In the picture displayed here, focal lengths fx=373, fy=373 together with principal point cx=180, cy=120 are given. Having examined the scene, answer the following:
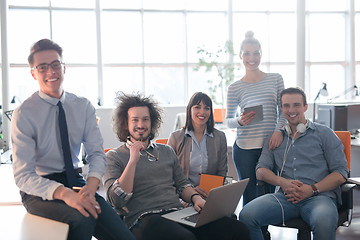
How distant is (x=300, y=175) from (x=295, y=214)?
0.30 metres

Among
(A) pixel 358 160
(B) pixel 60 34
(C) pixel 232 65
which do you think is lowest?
(A) pixel 358 160

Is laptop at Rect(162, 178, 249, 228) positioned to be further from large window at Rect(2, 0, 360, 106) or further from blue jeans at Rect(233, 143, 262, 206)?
large window at Rect(2, 0, 360, 106)

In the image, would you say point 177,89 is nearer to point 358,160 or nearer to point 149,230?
point 358,160

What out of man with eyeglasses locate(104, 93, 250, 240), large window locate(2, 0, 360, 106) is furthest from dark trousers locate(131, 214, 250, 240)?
Answer: large window locate(2, 0, 360, 106)

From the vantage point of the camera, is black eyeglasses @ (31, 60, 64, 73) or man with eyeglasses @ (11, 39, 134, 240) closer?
man with eyeglasses @ (11, 39, 134, 240)

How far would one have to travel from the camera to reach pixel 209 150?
9.20 feet

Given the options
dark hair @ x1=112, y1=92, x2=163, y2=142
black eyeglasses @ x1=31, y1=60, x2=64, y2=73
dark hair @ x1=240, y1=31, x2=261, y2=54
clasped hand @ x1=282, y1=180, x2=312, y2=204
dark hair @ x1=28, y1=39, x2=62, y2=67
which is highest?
dark hair @ x1=240, y1=31, x2=261, y2=54

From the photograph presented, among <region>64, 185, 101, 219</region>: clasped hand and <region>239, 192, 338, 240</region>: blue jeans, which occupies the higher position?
<region>64, 185, 101, 219</region>: clasped hand

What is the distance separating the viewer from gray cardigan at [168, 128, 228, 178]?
2.78 meters

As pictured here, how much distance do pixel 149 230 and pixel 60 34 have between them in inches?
297

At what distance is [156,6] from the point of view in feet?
29.4

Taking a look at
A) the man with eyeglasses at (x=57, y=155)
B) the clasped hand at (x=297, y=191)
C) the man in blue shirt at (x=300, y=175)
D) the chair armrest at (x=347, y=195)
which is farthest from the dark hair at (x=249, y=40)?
the man with eyeglasses at (x=57, y=155)

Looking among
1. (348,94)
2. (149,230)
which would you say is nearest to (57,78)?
(149,230)

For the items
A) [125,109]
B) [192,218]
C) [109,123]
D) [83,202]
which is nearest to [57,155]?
[83,202]
